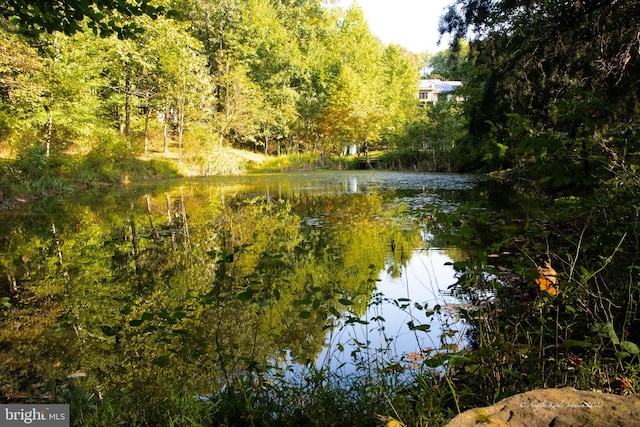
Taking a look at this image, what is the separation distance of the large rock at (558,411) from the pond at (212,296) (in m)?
1.29

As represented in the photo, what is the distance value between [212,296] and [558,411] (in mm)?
2736

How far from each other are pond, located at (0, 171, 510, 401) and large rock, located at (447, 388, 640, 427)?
1.29 m

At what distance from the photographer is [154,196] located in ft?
47.9

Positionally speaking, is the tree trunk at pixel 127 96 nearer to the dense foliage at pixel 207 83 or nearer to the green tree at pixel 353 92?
the dense foliage at pixel 207 83

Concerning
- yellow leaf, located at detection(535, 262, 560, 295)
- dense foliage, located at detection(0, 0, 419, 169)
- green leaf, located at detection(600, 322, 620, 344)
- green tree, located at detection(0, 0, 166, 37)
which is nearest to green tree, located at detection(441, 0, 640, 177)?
yellow leaf, located at detection(535, 262, 560, 295)

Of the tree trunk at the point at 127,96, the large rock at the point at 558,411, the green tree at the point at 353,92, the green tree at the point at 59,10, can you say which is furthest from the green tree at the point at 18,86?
the green tree at the point at 353,92

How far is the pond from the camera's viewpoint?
2930 millimetres

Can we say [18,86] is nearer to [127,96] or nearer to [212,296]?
[127,96]

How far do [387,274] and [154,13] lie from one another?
4118 mm

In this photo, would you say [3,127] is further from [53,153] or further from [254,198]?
[254,198]

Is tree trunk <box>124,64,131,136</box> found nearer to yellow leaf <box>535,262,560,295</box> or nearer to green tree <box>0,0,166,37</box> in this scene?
green tree <box>0,0,166,37</box>

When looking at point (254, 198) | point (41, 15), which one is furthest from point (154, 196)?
point (41, 15)

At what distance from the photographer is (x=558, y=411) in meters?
1.38

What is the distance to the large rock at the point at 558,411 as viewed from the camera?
1.31 metres
